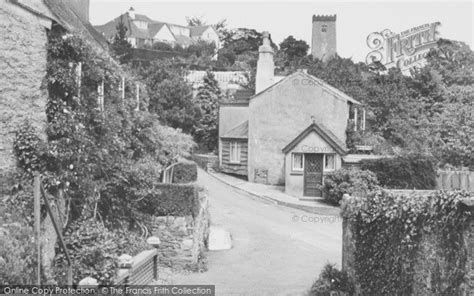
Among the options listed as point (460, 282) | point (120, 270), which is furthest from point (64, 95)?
point (460, 282)

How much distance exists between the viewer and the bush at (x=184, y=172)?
2534 centimetres

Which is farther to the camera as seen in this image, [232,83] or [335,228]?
[232,83]

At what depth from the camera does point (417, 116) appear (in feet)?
147

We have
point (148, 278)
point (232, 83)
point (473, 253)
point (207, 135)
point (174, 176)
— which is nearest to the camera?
point (473, 253)

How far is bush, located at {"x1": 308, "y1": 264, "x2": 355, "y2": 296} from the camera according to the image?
13.5m

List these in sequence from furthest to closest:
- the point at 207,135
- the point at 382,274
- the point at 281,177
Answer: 1. the point at 207,135
2. the point at 281,177
3. the point at 382,274

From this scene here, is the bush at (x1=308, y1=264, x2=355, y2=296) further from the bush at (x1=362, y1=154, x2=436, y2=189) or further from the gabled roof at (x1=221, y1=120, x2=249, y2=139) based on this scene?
the gabled roof at (x1=221, y1=120, x2=249, y2=139)

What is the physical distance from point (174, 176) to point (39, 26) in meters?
13.4

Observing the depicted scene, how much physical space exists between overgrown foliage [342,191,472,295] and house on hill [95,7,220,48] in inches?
3209

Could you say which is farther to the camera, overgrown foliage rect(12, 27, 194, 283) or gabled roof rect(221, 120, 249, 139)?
gabled roof rect(221, 120, 249, 139)

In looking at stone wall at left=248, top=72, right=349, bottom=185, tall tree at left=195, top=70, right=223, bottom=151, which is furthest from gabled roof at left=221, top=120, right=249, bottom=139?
tall tree at left=195, top=70, right=223, bottom=151

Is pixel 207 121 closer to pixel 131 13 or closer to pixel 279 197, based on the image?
pixel 279 197

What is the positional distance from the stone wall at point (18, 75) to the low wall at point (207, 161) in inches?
1041

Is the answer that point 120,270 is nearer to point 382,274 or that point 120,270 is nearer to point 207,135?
point 382,274
